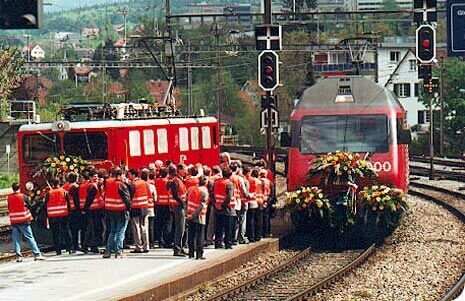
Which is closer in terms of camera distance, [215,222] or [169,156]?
[215,222]

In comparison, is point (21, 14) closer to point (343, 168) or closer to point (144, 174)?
point (144, 174)

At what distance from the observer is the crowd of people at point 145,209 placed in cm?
2128

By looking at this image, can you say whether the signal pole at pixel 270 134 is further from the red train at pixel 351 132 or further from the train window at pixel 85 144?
the train window at pixel 85 144

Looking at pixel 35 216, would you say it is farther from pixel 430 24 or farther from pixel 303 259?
pixel 430 24

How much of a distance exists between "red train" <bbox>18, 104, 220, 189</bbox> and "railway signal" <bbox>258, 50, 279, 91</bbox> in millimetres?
2932

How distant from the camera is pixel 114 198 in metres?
21.3

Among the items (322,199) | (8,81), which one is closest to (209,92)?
(8,81)

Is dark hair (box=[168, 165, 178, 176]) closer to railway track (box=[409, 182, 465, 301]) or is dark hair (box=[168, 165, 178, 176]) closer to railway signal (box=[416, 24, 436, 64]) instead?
railway signal (box=[416, 24, 436, 64])

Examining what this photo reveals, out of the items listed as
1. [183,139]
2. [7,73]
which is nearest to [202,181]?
[183,139]

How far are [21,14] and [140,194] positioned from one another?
8.08m

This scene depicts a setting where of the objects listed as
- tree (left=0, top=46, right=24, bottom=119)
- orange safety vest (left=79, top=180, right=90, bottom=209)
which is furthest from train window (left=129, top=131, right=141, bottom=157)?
tree (left=0, top=46, right=24, bottom=119)

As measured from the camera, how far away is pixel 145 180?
21.6 metres

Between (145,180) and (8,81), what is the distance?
169ft

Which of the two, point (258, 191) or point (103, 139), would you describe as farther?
point (103, 139)
